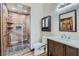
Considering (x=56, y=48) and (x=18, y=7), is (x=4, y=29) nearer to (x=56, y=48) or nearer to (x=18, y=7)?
(x=18, y=7)

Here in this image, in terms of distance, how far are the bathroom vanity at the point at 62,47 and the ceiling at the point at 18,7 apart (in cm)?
56

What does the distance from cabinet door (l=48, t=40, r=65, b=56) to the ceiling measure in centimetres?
60

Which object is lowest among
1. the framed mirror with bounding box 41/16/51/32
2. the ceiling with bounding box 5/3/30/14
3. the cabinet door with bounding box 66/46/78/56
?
the cabinet door with bounding box 66/46/78/56

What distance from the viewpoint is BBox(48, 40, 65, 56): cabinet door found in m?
1.99

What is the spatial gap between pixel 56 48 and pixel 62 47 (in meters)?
0.10

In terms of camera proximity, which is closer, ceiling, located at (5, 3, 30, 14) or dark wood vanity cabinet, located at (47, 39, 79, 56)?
dark wood vanity cabinet, located at (47, 39, 79, 56)

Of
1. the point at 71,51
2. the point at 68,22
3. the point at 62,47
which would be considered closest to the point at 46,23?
the point at 68,22

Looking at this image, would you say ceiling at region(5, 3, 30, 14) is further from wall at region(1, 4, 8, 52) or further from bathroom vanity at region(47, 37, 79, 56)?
bathroom vanity at region(47, 37, 79, 56)

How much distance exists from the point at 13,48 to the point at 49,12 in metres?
0.76

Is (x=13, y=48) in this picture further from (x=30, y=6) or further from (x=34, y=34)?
(x=30, y=6)

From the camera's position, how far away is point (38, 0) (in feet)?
6.70

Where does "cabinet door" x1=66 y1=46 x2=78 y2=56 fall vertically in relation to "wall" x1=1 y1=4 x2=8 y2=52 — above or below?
below

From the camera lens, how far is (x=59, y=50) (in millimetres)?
2004

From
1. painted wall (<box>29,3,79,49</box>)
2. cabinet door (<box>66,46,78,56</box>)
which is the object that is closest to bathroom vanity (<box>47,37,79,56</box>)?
cabinet door (<box>66,46,78,56</box>)
